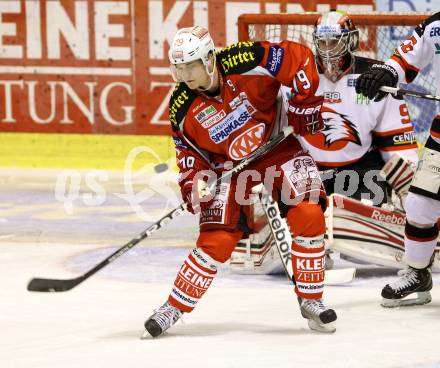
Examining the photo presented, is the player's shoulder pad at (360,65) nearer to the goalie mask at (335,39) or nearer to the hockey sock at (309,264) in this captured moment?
the goalie mask at (335,39)

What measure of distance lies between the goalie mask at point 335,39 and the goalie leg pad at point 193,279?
1536mm

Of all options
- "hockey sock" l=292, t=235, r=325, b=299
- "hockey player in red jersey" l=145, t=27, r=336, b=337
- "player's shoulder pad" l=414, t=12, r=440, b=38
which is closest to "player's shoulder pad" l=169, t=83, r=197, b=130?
"hockey player in red jersey" l=145, t=27, r=336, b=337

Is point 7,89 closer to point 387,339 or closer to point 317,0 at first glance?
point 317,0

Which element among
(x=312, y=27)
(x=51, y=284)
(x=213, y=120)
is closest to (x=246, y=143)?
(x=213, y=120)

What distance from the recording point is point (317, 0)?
797cm

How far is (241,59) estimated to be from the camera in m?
4.43

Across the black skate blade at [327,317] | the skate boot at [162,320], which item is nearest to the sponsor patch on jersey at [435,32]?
the black skate blade at [327,317]

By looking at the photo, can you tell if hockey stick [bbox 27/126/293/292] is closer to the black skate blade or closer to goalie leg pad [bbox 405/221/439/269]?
the black skate blade

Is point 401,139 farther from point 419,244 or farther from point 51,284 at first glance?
point 51,284

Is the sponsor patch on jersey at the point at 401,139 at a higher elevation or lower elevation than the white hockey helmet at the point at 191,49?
lower

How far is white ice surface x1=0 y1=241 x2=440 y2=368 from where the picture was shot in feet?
13.0

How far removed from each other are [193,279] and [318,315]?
→ 0.43m

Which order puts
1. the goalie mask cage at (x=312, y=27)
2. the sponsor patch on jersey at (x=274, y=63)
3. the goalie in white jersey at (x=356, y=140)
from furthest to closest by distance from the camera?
the goalie mask cage at (x=312, y=27) → the goalie in white jersey at (x=356, y=140) → the sponsor patch on jersey at (x=274, y=63)

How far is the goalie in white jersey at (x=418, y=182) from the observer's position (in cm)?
477
